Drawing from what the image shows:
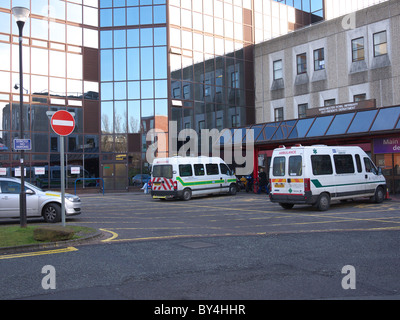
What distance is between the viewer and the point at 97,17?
113 ft

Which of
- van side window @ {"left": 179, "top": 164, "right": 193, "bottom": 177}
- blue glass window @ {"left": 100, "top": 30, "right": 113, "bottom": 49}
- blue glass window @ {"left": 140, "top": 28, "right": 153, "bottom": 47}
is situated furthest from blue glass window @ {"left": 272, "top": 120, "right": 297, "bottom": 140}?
blue glass window @ {"left": 100, "top": 30, "right": 113, "bottom": 49}

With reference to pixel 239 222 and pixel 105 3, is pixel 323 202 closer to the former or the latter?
pixel 239 222

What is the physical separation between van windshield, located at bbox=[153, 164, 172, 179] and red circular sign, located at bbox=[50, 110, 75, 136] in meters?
11.6

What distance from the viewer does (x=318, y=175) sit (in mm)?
15562

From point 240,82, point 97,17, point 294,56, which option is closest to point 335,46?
point 294,56

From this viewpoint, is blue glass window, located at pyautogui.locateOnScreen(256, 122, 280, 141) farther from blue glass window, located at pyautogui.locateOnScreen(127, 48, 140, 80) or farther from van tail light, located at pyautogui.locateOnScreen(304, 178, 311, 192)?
blue glass window, located at pyautogui.locateOnScreen(127, 48, 140, 80)

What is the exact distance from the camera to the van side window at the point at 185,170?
2228 cm

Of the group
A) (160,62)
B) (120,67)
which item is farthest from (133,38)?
(160,62)

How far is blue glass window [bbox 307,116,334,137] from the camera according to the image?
23.0 meters

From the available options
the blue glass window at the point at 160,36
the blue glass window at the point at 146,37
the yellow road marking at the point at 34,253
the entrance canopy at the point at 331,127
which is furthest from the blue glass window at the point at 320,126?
the yellow road marking at the point at 34,253

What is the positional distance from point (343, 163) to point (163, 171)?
9719 mm

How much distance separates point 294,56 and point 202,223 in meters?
24.5

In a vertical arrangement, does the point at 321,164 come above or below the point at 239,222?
above

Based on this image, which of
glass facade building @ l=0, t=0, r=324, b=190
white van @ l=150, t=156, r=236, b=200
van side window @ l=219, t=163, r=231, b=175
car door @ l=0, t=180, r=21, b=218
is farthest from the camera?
glass facade building @ l=0, t=0, r=324, b=190
